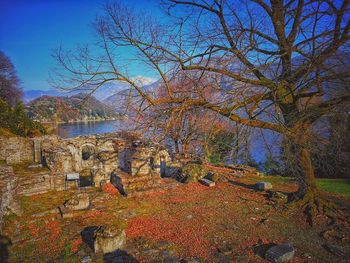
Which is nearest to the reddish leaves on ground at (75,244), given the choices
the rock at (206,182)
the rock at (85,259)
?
the rock at (85,259)

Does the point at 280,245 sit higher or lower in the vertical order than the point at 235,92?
lower

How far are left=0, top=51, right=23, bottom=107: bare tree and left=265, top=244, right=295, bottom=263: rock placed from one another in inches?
1641

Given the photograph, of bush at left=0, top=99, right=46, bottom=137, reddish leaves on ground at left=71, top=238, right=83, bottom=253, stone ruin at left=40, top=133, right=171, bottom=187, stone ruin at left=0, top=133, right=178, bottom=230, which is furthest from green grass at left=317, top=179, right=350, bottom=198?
bush at left=0, top=99, right=46, bottom=137

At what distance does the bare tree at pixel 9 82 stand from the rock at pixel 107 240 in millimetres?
38558

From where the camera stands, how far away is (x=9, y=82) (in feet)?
124

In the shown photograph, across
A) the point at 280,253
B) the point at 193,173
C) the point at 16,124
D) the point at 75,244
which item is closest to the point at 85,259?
the point at 75,244

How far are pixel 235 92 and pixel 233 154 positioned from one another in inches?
57.5

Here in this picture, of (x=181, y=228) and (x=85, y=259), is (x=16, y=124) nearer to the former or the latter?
(x=85, y=259)

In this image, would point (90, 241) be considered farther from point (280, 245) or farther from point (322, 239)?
point (322, 239)

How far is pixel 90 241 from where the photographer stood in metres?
6.73

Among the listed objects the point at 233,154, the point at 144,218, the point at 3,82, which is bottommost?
the point at 144,218

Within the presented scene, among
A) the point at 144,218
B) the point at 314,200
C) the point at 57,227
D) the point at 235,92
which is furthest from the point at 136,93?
the point at 314,200

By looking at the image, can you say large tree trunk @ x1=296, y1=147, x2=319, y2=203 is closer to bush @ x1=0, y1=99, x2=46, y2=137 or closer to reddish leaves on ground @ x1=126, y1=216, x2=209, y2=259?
reddish leaves on ground @ x1=126, y1=216, x2=209, y2=259

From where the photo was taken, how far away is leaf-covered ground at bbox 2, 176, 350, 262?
6.12m
